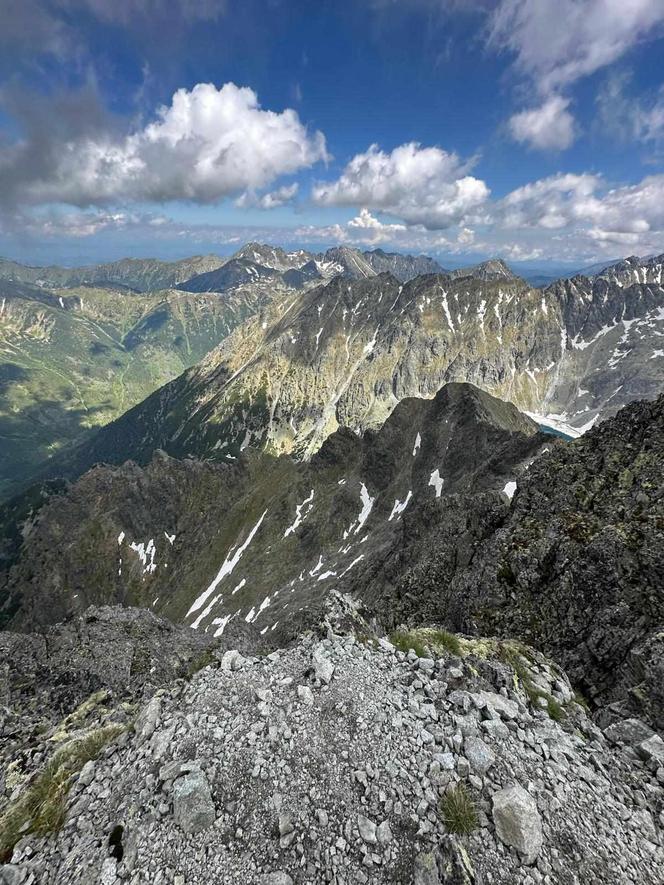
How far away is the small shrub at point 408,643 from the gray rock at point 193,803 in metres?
8.04

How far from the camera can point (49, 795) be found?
979cm

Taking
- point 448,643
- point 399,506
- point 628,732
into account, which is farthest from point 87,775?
point 399,506

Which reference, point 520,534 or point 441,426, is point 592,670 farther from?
point 441,426

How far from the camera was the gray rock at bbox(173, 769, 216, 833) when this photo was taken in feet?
27.1

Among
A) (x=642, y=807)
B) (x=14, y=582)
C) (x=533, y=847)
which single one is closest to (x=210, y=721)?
(x=533, y=847)

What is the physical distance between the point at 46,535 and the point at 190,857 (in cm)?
18986

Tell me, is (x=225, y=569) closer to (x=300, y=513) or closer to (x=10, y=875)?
(x=300, y=513)

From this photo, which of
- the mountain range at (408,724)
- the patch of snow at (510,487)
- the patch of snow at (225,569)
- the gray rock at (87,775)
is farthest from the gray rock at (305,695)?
the patch of snow at (225,569)

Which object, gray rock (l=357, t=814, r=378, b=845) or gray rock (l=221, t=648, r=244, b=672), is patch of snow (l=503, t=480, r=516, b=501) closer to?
gray rock (l=221, t=648, r=244, b=672)

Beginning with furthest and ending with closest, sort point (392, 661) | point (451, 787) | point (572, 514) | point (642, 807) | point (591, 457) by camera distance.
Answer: point (591, 457) < point (572, 514) < point (392, 661) < point (642, 807) < point (451, 787)

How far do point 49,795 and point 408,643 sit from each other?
1102cm

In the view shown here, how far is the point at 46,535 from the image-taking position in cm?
16150

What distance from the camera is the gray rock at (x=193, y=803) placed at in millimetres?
8258

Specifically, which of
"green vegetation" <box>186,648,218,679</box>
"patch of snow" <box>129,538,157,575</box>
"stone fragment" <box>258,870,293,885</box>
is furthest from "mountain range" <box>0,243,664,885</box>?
"patch of snow" <box>129,538,157,575</box>
